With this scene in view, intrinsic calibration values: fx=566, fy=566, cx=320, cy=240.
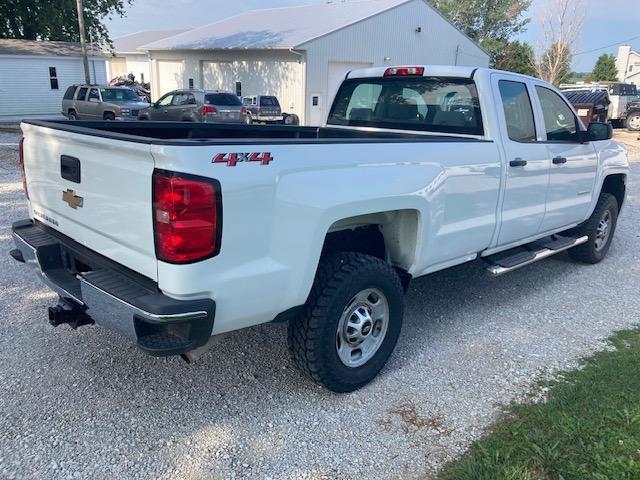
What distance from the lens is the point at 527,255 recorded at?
4.91 metres

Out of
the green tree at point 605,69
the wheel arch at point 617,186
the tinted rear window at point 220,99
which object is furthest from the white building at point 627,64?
the wheel arch at point 617,186

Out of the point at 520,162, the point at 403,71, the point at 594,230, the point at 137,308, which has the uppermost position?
the point at 403,71

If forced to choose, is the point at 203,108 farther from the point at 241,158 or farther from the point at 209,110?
the point at 241,158

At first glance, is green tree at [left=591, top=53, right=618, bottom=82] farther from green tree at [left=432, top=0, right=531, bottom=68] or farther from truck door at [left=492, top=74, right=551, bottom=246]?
truck door at [left=492, top=74, right=551, bottom=246]

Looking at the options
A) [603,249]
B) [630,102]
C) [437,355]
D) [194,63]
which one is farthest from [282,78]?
[437,355]

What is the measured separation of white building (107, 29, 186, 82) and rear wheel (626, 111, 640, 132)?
34991mm

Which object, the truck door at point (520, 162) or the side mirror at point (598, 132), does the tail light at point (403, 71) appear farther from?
the side mirror at point (598, 132)

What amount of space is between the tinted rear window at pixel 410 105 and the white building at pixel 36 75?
26152 millimetres

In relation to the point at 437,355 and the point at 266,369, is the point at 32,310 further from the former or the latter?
the point at 437,355

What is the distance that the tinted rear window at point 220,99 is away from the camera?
21.2 m

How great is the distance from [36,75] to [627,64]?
198ft

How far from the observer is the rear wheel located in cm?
2717

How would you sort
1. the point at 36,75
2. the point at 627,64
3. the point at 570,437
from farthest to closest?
the point at 627,64 → the point at 36,75 → the point at 570,437

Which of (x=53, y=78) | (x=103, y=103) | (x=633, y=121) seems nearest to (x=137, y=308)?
(x=103, y=103)
